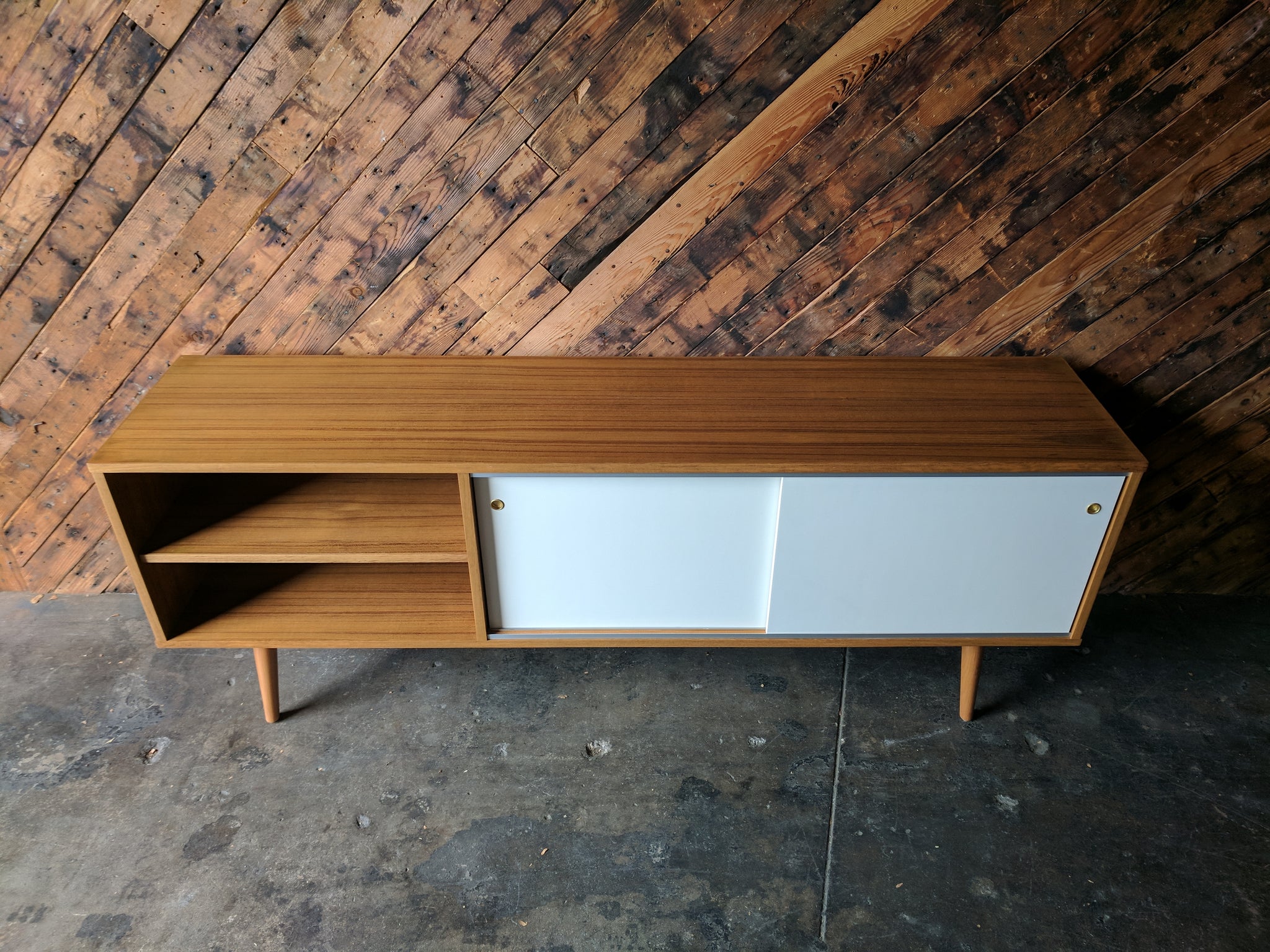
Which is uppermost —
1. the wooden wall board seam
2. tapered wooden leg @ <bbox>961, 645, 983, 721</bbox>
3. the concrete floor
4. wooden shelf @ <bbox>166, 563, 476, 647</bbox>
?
the wooden wall board seam

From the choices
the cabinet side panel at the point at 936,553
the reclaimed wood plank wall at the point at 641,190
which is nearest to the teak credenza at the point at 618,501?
the cabinet side panel at the point at 936,553

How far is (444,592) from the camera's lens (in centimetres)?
186

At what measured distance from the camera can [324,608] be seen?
1.81 metres

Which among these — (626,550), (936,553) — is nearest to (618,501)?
(626,550)

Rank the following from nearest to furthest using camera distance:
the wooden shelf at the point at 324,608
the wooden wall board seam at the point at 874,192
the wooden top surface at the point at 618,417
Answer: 1. the wooden top surface at the point at 618,417
2. the wooden wall board seam at the point at 874,192
3. the wooden shelf at the point at 324,608

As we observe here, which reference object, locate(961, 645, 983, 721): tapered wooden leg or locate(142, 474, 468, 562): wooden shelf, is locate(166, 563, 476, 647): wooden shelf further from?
locate(961, 645, 983, 721): tapered wooden leg

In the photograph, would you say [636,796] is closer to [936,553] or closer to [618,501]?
[618,501]

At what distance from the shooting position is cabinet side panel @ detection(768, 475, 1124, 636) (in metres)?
1.59

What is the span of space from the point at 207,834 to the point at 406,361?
107 cm

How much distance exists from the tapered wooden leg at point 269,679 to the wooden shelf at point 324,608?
67 mm

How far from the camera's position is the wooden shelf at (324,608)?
1.78 metres

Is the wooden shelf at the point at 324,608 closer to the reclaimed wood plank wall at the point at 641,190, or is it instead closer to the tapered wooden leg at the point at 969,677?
the reclaimed wood plank wall at the point at 641,190

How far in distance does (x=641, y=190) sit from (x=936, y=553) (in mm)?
969

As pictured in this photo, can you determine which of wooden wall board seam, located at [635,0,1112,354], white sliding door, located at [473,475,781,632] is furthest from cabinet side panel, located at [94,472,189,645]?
wooden wall board seam, located at [635,0,1112,354]
